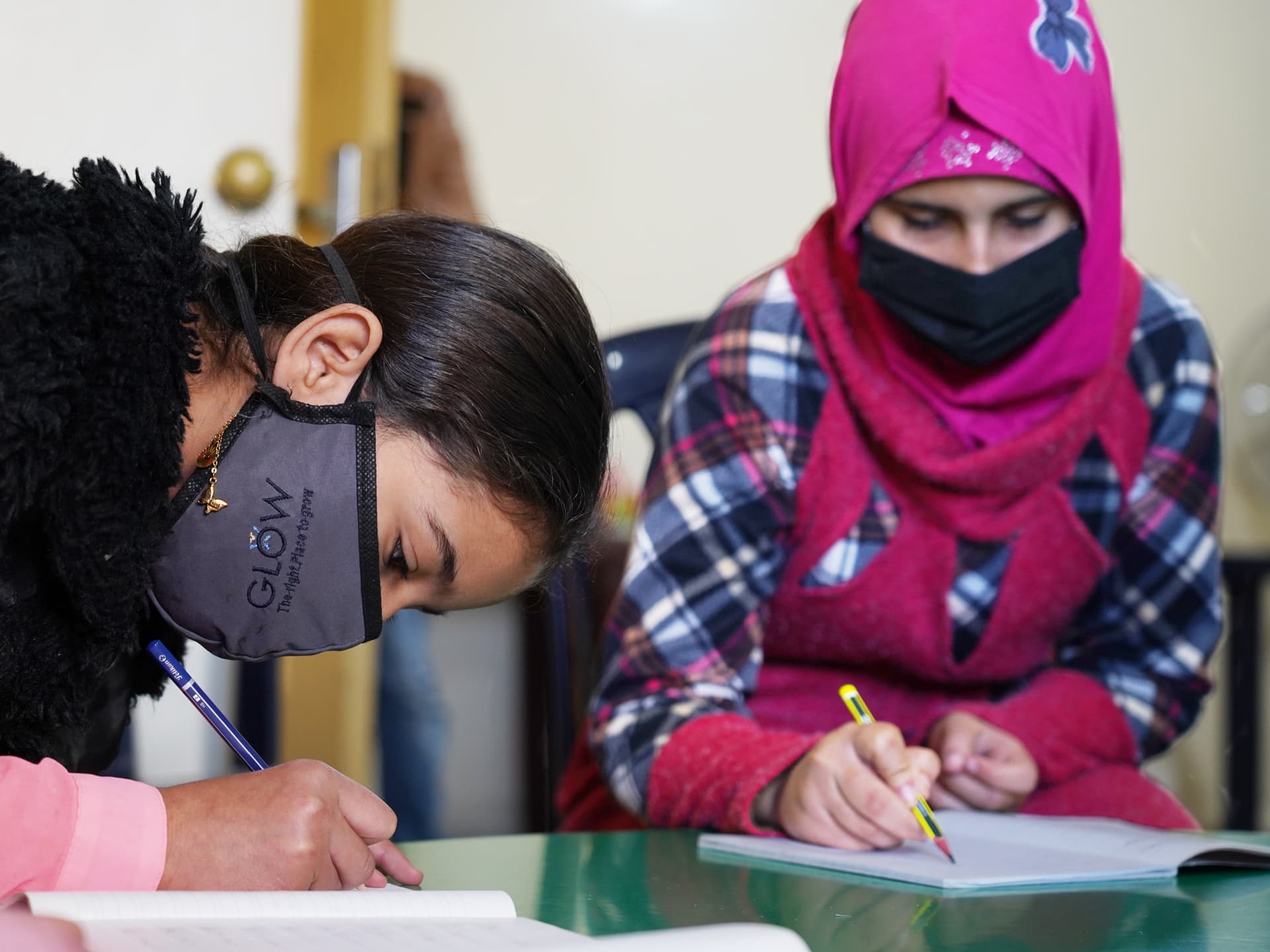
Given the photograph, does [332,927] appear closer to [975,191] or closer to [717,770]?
[717,770]

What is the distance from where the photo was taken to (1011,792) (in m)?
1.10

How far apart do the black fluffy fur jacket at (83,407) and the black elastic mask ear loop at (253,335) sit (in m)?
0.05

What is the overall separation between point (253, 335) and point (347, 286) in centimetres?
7

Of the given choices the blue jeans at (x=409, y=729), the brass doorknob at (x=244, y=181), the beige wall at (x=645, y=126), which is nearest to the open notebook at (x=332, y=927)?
the brass doorknob at (x=244, y=181)

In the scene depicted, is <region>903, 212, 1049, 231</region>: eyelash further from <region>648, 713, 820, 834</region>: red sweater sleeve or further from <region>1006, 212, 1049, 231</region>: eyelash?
<region>648, 713, 820, 834</region>: red sweater sleeve

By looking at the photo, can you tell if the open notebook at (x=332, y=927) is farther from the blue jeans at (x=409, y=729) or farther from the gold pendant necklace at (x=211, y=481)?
the blue jeans at (x=409, y=729)

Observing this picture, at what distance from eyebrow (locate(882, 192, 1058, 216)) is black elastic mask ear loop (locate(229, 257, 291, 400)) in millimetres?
629

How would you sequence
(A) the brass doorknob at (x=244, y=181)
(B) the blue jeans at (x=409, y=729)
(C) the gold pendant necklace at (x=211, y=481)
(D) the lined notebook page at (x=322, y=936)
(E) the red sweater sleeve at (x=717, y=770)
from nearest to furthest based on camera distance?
1. (D) the lined notebook page at (x=322, y=936)
2. (C) the gold pendant necklace at (x=211, y=481)
3. (E) the red sweater sleeve at (x=717, y=770)
4. (A) the brass doorknob at (x=244, y=181)
5. (B) the blue jeans at (x=409, y=729)

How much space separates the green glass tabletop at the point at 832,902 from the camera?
68 cm

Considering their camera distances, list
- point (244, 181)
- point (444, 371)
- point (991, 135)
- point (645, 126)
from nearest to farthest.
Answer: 1. point (444, 371)
2. point (991, 135)
3. point (244, 181)
4. point (645, 126)

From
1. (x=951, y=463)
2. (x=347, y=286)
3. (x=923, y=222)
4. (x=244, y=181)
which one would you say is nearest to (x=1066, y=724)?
(x=951, y=463)

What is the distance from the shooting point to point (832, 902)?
0.75 m

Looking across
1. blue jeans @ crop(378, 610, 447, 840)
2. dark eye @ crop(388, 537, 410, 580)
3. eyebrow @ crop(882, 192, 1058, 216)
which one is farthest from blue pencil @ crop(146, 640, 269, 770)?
blue jeans @ crop(378, 610, 447, 840)

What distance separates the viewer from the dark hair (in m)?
0.81
